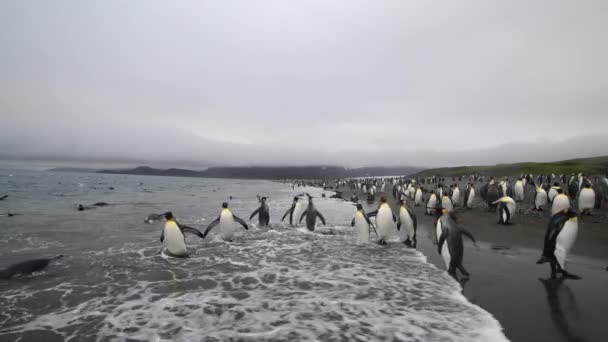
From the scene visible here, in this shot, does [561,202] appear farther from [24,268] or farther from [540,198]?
[24,268]

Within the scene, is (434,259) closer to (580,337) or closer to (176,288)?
(580,337)

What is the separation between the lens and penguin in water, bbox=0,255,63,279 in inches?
280

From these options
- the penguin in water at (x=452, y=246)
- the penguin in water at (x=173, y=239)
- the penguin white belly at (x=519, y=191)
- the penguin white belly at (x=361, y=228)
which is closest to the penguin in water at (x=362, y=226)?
the penguin white belly at (x=361, y=228)

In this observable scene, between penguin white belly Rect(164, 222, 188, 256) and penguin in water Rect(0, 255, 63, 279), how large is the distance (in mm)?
2894

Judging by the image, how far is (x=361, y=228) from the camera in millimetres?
10758

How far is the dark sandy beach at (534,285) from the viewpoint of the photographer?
4.21 m

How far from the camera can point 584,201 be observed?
506 inches

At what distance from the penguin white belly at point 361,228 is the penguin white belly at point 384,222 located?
49 centimetres

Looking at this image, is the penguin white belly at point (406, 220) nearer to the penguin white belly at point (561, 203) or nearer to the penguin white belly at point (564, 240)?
A: the penguin white belly at point (564, 240)

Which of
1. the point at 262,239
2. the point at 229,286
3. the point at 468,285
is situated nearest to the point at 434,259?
the point at 468,285

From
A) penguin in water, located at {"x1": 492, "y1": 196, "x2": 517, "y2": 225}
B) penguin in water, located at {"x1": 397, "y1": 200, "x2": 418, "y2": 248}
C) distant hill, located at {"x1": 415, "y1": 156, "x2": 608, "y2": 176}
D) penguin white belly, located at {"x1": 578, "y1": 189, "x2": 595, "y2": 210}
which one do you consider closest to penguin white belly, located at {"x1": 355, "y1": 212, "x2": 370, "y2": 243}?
penguin in water, located at {"x1": 397, "y1": 200, "x2": 418, "y2": 248}

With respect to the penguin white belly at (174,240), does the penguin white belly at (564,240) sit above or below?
above

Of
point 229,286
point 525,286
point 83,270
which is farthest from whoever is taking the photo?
point 83,270

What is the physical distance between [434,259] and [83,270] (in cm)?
916
